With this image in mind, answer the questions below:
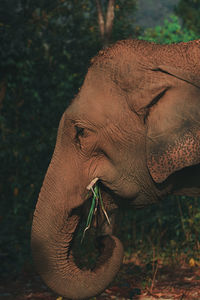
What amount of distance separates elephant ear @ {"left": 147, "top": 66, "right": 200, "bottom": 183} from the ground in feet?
6.65

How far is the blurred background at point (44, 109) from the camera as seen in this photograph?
6.66 m

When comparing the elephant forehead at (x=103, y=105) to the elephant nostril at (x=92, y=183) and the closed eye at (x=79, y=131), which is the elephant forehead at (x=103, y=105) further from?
the elephant nostril at (x=92, y=183)

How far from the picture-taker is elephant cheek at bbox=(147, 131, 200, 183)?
9.80ft

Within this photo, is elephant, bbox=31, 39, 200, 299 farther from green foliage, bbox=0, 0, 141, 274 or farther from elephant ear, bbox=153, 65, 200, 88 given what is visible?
green foliage, bbox=0, 0, 141, 274

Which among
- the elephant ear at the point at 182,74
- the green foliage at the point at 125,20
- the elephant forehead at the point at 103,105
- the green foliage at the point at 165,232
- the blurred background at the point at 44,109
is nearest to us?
the elephant ear at the point at 182,74

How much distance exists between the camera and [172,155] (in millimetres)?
3062

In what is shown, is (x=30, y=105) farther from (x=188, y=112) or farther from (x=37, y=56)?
(x=188, y=112)

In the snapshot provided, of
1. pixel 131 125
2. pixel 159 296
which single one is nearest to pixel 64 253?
pixel 131 125

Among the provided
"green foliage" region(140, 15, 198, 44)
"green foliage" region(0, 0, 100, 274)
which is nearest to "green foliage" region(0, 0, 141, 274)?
"green foliage" region(0, 0, 100, 274)

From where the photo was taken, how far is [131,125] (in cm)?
325

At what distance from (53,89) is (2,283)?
11.3ft

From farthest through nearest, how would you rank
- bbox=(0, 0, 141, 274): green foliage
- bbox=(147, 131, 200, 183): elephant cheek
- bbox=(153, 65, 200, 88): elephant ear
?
1. bbox=(0, 0, 141, 274): green foliage
2. bbox=(153, 65, 200, 88): elephant ear
3. bbox=(147, 131, 200, 183): elephant cheek

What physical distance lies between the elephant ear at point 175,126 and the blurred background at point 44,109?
3146 mm

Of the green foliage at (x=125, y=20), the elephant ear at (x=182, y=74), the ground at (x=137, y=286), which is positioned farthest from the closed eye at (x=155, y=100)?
the green foliage at (x=125, y=20)
